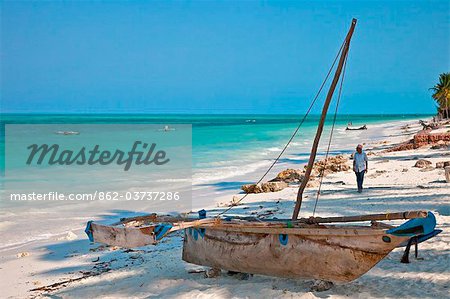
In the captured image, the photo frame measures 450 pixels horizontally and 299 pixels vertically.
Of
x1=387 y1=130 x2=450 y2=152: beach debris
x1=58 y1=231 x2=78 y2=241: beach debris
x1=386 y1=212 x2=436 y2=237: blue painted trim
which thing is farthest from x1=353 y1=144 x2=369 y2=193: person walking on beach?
x1=387 y1=130 x2=450 y2=152: beach debris

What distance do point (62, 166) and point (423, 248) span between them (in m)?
21.2

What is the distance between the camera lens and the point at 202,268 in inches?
285

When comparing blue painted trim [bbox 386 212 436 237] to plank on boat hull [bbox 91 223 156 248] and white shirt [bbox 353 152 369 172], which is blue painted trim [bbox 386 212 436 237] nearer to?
plank on boat hull [bbox 91 223 156 248]

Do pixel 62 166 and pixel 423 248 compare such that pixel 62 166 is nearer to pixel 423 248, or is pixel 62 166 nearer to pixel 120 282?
pixel 120 282

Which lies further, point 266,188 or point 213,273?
point 266,188

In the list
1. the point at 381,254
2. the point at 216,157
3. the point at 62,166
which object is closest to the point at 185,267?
the point at 381,254

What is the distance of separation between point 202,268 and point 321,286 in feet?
6.52

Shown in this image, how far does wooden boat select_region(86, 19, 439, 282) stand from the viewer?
17.5 ft

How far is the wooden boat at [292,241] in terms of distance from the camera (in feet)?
17.5

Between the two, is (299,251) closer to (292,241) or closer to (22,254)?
(292,241)

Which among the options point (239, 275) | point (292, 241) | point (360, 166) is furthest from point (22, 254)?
point (360, 166)

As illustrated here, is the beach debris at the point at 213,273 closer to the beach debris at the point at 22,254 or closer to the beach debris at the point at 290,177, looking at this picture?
the beach debris at the point at 22,254

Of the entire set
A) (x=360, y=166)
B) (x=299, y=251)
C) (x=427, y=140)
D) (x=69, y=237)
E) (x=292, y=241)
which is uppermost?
(x=427, y=140)

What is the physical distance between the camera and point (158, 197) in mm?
16047
